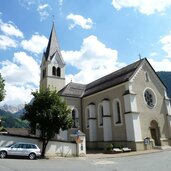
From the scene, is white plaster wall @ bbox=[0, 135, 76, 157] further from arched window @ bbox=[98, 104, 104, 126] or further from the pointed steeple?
the pointed steeple

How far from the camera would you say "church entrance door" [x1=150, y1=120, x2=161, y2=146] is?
3412 centimetres

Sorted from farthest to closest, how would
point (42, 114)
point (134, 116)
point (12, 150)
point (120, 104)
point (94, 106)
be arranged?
point (94, 106), point (120, 104), point (134, 116), point (42, 114), point (12, 150)

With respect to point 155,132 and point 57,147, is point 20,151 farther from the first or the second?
point 155,132

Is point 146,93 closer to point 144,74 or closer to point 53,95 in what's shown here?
point 144,74

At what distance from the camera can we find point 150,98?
3612cm

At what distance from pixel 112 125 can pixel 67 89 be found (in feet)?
38.4

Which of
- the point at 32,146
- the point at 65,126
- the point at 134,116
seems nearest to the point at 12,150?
the point at 32,146

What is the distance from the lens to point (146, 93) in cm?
3562

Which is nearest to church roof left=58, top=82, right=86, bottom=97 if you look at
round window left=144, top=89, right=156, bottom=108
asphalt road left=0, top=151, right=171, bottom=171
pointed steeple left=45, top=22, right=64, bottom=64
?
pointed steeple left=45, top=22, right=64, bottom=64

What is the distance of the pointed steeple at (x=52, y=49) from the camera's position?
50.2 m

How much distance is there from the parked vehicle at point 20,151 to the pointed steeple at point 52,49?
29099 millimetres

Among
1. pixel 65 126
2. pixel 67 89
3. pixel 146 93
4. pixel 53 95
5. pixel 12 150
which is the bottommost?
pixel 12 150

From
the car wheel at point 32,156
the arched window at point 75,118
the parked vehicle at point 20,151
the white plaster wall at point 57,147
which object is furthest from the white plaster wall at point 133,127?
the car wheel at point 32,156

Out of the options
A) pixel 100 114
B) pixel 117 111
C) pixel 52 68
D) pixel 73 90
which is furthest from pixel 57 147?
pixel 52 68
